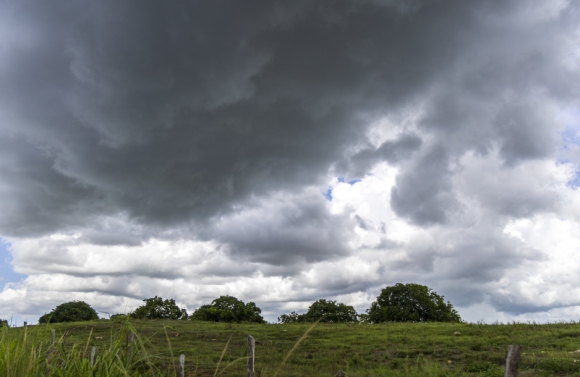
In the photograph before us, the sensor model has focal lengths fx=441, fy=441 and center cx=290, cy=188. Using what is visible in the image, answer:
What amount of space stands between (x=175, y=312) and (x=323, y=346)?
40.1 meters

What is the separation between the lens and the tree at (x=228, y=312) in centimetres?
6156

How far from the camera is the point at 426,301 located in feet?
197

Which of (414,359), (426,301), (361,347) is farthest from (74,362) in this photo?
(426,301)

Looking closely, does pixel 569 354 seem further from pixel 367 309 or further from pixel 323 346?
pixel 367 309

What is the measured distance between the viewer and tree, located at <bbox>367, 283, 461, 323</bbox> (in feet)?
195

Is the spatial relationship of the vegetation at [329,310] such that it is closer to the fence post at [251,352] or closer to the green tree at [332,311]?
the green tree at [332,311]

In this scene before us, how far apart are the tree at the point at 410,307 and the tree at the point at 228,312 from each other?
17006 mm

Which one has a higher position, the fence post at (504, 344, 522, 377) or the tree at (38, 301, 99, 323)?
the tree at (38, 301, 99, 323)

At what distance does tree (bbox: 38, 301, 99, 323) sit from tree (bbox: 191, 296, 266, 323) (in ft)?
51.2

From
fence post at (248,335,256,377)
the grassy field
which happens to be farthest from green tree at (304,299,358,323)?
fence post at (248,335,256,377)

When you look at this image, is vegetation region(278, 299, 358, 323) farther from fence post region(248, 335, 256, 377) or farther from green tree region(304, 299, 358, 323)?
fence post region(248, 335, 256, 377)

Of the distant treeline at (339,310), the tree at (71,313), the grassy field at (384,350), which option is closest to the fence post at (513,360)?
the grassy field at (384,350)

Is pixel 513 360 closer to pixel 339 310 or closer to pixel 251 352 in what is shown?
pixel 251 352

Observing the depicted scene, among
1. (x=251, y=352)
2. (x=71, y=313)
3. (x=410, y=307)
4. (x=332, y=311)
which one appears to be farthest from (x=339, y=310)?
(x=251, y=352)
